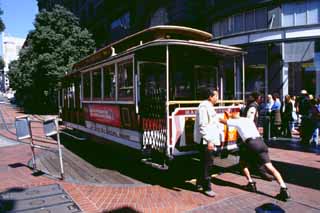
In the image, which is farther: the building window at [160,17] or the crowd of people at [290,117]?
the building window at [160,17]

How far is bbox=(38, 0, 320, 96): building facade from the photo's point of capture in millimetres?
16391

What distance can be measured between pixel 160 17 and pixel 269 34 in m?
10.2

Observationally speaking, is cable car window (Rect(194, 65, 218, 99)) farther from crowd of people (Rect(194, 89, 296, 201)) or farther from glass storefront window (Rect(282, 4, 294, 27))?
glass storefront window (Rect(282, 4, 294, 27))

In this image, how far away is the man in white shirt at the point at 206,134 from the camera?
582cm

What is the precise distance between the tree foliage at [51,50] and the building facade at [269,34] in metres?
11.0

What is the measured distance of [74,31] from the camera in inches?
1192

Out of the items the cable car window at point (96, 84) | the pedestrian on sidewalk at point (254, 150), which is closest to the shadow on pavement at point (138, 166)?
the pedestrian on sidewalk at point (254, 150)

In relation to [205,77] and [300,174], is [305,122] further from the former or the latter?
[205,77]

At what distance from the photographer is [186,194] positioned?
240 inches

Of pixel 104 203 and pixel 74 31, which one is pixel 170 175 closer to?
pixel 104 203

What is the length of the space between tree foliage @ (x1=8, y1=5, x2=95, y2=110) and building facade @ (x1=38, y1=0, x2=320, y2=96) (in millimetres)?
11038

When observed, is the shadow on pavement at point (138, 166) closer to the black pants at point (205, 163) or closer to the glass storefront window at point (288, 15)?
the black pants at point (205, 163)

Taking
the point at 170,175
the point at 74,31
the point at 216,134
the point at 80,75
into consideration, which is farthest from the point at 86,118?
the point at 74,31

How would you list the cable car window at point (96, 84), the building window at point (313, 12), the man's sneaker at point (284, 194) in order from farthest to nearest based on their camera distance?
1. the building window at point (313, 12)
2. the cable car window at point (96, 84)
3. the man's sneaker at point (284, 194)
